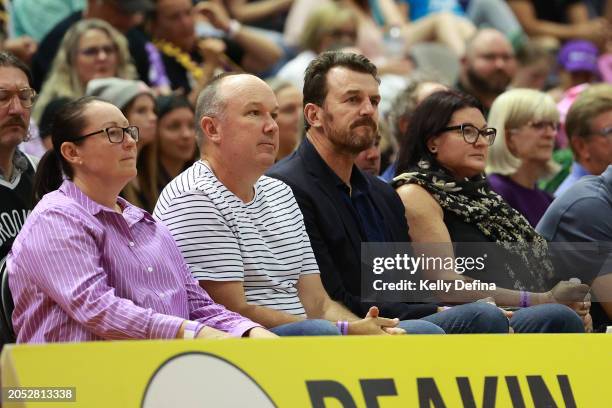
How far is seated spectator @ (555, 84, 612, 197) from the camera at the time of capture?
6.44 meters

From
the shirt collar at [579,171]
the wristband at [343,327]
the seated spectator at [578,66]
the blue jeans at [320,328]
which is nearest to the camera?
the blue jeans at [320,328]

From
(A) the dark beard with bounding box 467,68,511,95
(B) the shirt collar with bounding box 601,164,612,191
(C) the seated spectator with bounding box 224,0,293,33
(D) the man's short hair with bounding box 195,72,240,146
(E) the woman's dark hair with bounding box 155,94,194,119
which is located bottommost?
(B) the shirt collar with bounding box 601,164,612,191

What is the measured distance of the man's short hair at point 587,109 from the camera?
21.2ft

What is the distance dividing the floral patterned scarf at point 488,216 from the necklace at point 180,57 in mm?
2833

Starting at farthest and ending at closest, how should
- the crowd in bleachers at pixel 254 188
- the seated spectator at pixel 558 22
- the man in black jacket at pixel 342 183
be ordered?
the seated spectator at pixel 558 22
the man in black jacket at pixel 342 183
the crowd in bleachers at pixel 254 188

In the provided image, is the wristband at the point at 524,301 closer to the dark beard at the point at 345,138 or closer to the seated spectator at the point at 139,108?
the dark beard at the point at 345,138

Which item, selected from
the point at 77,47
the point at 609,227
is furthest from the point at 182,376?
the point at 77,47

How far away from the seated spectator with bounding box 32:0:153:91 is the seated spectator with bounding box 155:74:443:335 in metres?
2.86

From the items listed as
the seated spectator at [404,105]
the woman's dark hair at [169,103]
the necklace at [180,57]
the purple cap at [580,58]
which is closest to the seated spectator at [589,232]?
the seated spectator at [404,105]

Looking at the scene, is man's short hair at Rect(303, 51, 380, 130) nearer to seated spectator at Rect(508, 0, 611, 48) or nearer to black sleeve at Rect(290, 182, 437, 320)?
black sleeve at Rect(290, 182, 437, 320)

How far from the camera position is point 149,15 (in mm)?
8227

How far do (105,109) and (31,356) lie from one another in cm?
114

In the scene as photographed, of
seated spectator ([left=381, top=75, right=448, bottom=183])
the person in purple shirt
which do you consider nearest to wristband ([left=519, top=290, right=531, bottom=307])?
the person in purple shirt

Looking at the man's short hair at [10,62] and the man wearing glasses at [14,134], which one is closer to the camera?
the man wearing glasses at [14,134]
